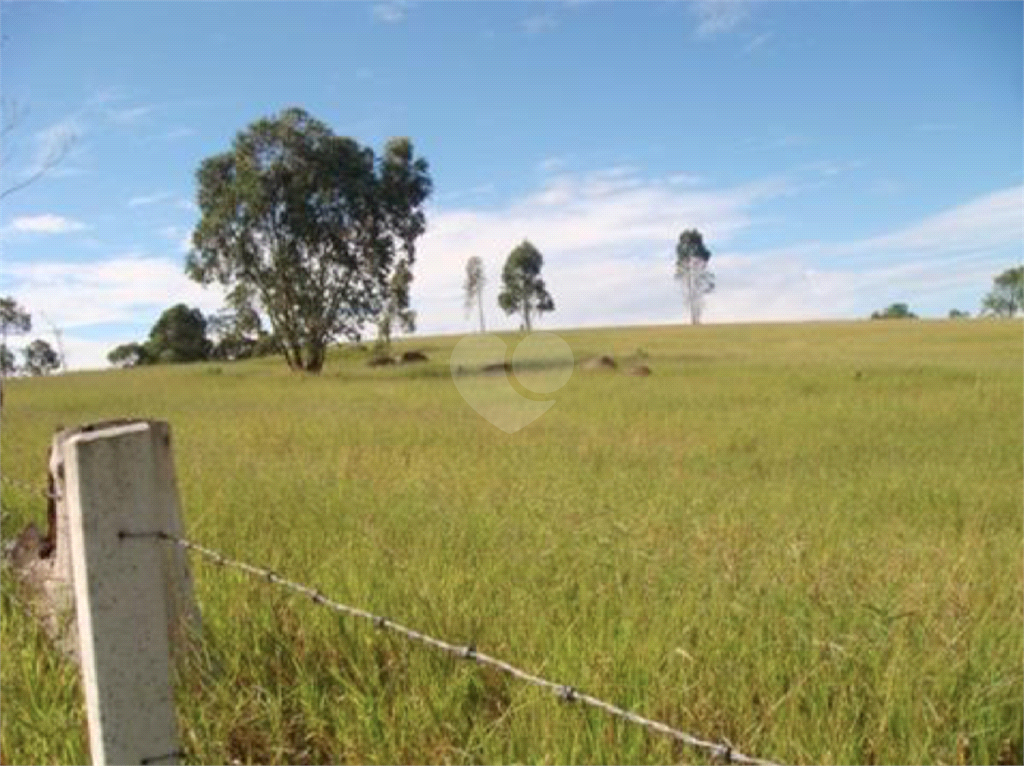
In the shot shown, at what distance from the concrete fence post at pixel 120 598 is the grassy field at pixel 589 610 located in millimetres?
687

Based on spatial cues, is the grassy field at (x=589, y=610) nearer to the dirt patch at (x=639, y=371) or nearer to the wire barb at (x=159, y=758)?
the wire barb at (x=159, y=758)

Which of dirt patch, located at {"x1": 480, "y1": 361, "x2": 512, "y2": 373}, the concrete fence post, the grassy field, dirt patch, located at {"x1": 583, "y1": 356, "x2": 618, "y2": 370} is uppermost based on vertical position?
dirt patch, located at {"x1": 480, "y1": 361, "x2": 512, "y2": 373}

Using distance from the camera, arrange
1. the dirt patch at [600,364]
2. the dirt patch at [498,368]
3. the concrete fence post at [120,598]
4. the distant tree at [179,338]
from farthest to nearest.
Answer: the distant tree at [179,338]
the dirt patch at [498,368]
the dirt patch at [600,364]
the concrete fence post at [120,598]

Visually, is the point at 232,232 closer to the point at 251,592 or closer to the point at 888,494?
the point at 888,494

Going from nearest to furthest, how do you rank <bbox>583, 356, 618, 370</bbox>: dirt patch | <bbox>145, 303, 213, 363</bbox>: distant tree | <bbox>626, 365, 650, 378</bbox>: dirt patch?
<bbox>626, 365, 650, 378</bbox>: dirt patch
<bbox>583, 356, 618, 370</bbox>: dirt patch
<bbox>145, 303, 213, 363</bbox>: distant tree

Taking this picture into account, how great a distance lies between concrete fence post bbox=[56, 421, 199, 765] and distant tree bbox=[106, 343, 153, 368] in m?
94.1

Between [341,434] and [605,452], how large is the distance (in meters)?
4.35

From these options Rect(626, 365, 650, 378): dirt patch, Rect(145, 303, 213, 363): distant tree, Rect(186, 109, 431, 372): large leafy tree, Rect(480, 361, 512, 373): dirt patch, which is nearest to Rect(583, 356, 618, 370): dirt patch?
Rect(626, 365, 650, 378): dirt patch

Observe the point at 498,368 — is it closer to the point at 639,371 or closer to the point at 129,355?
the point at 639,371

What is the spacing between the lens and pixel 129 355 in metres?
100

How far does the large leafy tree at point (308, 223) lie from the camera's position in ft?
144

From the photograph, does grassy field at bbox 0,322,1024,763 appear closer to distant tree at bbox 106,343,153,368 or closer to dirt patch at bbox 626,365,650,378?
dirt patch at bbox 626,365,650,378

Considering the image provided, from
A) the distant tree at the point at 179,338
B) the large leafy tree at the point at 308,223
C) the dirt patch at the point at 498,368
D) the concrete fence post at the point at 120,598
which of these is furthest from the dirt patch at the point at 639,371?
the distant tree at the point at 179,338

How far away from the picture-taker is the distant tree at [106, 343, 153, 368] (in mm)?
93938
